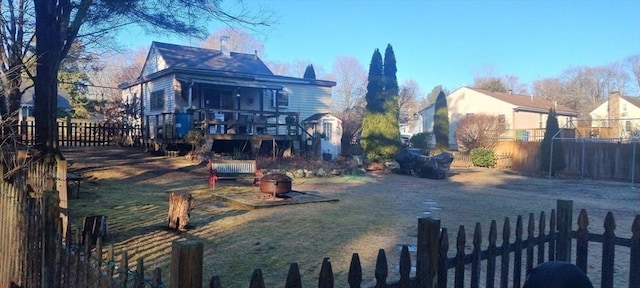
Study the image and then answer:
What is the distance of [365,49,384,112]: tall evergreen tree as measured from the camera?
26578 millimetres

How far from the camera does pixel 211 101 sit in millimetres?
28016

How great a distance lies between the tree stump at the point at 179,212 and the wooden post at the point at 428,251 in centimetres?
550

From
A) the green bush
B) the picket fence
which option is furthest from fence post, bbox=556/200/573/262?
the green bush

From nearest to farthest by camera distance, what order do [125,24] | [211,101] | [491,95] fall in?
[125,24] → [211,101] → [491,95]

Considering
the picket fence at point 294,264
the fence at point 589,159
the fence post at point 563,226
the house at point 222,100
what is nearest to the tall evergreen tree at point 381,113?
the house at point 222,100

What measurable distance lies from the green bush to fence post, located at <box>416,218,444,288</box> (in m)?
27.4

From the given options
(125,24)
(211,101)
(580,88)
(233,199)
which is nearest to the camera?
(233,199)

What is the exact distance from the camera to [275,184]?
10953 millimetres

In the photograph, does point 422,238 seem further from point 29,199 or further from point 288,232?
point 288,232

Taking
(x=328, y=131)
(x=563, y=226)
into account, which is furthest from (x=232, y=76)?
(x=563, y=226)

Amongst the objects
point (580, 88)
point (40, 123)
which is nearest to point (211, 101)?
point (40, 123)

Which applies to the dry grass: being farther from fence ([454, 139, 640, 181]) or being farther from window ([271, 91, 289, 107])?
window ([271, 91, 289, 107])

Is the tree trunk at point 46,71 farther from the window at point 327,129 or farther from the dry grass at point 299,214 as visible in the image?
the window at point 327,129

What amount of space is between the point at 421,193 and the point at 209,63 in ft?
61.1
